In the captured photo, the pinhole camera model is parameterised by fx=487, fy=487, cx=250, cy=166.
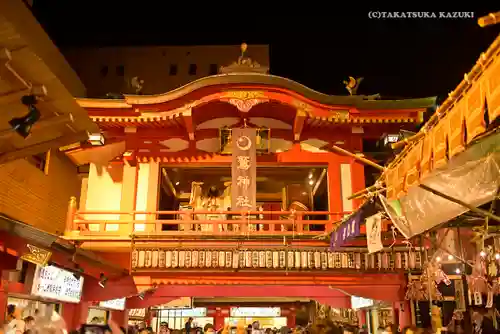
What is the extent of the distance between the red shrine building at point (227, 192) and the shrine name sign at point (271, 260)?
0.09ft

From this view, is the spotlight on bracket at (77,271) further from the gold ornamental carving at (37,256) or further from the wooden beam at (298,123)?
the wooden beam at (298,123)

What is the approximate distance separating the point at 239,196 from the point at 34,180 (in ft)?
22.0

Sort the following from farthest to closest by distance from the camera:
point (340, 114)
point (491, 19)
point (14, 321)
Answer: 1. point (340, 114)
2. point (14, 321)
3. point (491, 19)

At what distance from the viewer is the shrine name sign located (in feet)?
41.5

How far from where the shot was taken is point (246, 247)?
1286 centimetres

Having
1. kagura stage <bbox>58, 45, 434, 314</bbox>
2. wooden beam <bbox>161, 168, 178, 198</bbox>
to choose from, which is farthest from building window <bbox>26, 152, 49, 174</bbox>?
wooden beam <bbox>161, 168, 178, 198</bbox>

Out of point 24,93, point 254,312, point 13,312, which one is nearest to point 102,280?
point 13,312

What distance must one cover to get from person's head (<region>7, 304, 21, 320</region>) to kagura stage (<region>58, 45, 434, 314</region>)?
2484mm

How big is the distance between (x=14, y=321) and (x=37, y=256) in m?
1.78

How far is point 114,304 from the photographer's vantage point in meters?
14.8

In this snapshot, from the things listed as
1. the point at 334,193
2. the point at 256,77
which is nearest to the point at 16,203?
the point at 256,77

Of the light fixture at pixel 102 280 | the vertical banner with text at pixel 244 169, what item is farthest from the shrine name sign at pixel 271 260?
the vertical banner with text at pixel 244 169

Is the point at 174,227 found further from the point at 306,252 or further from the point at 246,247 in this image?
the point at 306,252

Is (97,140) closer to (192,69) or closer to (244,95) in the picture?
(244,95)
